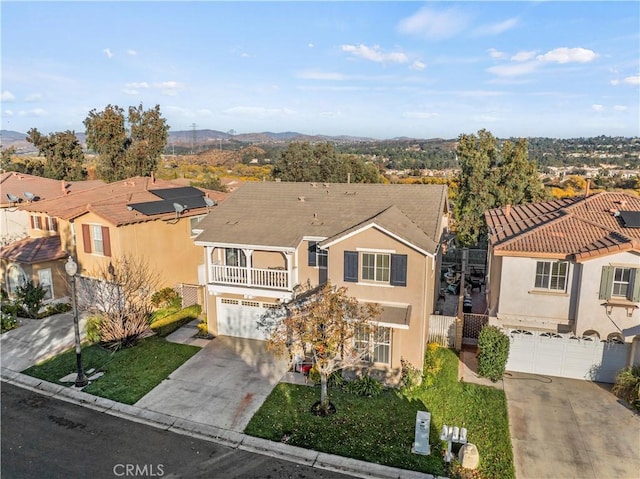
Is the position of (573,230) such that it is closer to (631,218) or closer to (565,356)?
(631,218)

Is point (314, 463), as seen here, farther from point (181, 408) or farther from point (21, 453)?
point (21, 453)

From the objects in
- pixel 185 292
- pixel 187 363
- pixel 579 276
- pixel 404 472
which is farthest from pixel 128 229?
pixel 579 276

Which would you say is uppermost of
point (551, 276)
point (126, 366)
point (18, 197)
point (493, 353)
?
point (18, 197)

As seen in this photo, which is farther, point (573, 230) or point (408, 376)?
point (573, 230)

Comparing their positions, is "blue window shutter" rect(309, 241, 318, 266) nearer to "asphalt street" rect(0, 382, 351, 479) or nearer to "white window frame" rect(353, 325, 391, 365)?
"white window frame" rect(353, 325, 391, 365)

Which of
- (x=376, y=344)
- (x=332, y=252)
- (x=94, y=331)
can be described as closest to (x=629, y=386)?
(x=376, y=344)

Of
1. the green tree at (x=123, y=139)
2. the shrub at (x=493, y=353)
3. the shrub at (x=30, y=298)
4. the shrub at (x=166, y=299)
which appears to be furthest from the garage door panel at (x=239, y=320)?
the green tree at (x=123, y=139)
